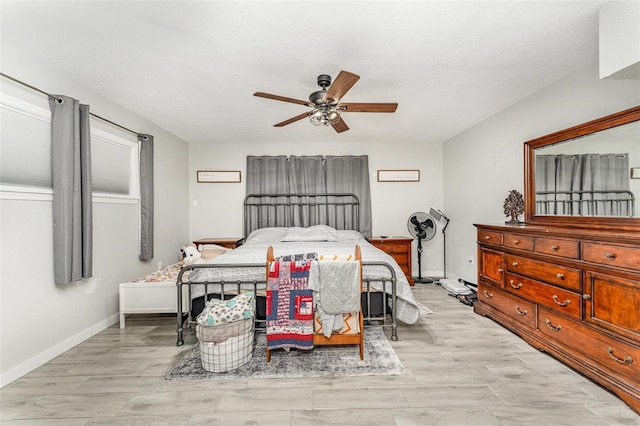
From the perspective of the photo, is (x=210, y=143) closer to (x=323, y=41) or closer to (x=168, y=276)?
(x=168, y=276)

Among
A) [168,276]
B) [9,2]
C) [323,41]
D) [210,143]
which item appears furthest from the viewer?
[210,143]

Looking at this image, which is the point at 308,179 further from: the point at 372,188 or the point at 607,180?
the point at 607,180

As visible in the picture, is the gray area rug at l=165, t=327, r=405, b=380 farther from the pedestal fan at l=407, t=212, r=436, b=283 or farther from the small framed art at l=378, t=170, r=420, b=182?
the small framed art at l=378, t=170, r=420, b=182

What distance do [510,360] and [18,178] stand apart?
4130 millimetres

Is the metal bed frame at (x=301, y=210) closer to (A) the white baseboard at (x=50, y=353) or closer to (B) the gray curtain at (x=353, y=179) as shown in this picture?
(B) the gray curtain at (x=353, y=179)

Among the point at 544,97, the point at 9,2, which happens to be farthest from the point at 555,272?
the point at 9,2

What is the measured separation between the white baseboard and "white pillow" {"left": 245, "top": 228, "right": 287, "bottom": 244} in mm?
1929

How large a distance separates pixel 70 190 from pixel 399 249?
13.6ft

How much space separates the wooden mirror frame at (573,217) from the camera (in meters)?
2.06

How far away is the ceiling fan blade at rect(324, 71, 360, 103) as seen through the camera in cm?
197

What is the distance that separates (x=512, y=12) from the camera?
5.86 feet

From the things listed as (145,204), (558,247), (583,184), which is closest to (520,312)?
(558,247)

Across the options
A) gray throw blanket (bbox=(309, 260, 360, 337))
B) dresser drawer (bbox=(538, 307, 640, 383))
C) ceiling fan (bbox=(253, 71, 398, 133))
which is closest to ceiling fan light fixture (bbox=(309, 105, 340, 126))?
ceiling fan (bbox=(253, 71, 398, 133))

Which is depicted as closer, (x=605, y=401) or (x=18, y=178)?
(x=605, y=401)
